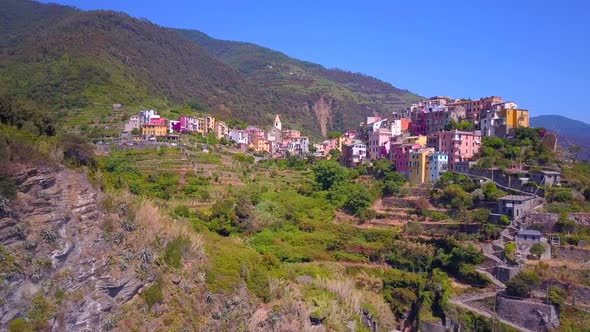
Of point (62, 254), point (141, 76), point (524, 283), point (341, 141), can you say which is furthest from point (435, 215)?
point (141, 76)

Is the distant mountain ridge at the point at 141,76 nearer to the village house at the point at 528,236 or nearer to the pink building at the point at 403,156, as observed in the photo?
the pink building at the point at 403,156

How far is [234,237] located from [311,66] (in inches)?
6600

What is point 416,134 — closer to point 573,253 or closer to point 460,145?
point 460,145

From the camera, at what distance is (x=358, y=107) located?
130 meters

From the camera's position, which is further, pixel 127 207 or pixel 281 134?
pixel 281 134

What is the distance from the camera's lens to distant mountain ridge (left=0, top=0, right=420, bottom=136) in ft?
203

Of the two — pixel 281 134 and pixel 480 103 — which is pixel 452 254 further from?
pixel 281 134

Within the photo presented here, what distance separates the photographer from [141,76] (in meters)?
79.5

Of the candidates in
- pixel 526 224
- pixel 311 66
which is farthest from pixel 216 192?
pixel 311 66

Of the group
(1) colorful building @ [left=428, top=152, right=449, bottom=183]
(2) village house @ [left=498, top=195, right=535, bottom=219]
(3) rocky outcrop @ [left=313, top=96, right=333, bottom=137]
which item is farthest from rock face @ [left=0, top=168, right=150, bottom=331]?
(3) rocky outcrop @ [left=313, top=96, right=333, bottom=137]

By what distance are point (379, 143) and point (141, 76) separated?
47.6m

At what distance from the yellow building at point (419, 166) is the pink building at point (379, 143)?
539 cm

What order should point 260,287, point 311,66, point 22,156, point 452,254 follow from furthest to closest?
1. point 311,66
2. point 452,254
3. point 260,287
4. point 22,156

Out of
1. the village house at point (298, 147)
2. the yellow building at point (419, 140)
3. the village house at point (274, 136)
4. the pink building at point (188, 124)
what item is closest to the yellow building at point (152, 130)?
the pink building at point (188, 124)
